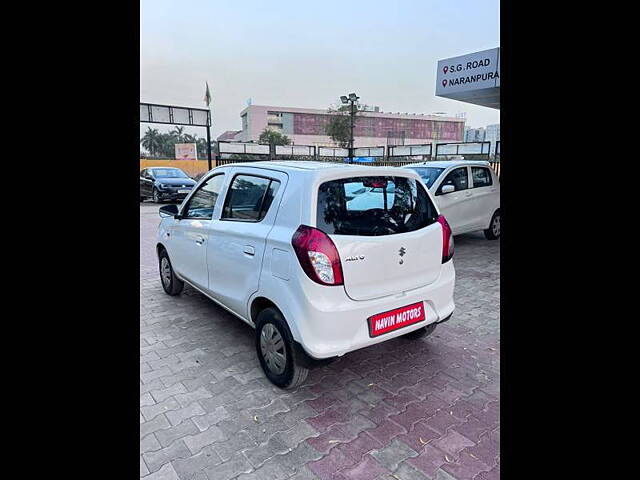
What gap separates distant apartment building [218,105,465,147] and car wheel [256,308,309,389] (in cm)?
7958

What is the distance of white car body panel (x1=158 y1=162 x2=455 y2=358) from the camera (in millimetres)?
2723

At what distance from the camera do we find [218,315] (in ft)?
14.9

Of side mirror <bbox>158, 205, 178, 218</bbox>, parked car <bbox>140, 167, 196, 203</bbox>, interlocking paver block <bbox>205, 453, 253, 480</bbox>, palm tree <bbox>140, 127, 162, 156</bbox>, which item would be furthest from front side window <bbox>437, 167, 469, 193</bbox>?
palm tree <bbox>140, 127, 162, 156</bbox>

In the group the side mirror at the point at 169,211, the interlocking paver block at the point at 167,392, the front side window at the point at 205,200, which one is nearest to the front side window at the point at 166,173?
the side mirror at the point at 169,211

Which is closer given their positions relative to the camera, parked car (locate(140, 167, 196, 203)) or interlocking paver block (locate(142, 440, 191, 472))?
interlocking paver block (locate(142, 440, 191, 472))

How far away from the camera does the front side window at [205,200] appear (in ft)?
13.2

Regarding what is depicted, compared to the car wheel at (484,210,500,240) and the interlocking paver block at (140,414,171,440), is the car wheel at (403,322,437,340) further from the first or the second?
the car wheel at (484,210,500,240)

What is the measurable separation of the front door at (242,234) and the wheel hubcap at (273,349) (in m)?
0.32

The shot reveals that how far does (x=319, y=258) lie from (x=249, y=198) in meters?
1.08

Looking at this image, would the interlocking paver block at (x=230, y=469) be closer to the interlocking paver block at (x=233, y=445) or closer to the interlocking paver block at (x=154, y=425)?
the interlocking paver block at (x=233, y=445)

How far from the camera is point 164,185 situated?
55.7 feet

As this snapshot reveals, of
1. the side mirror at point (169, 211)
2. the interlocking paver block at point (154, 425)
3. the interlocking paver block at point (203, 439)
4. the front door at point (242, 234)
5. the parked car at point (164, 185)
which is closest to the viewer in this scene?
the interlocking paver block at point (203, 439)
